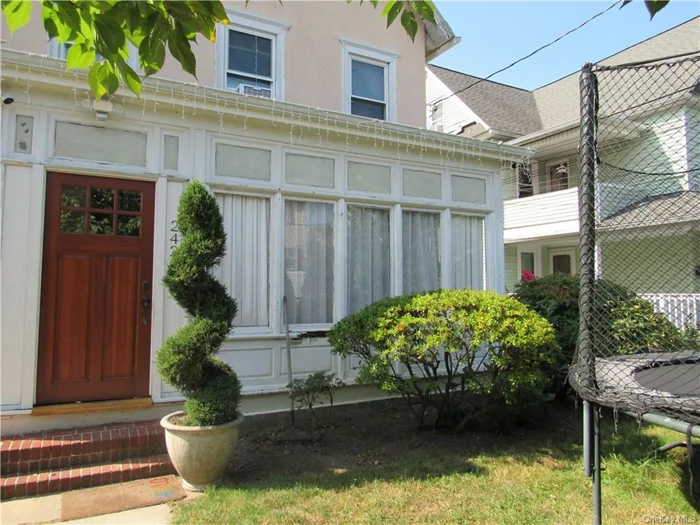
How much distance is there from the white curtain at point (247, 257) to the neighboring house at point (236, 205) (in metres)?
0.02

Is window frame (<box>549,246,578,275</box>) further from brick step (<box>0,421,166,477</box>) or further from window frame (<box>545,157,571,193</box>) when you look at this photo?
brick step (<box>0,421,166,477</box>)

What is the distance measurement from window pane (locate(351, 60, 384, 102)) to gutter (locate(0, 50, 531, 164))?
204 centimetres

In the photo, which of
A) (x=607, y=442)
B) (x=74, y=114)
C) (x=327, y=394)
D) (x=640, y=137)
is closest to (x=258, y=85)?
(x=74, y=114)

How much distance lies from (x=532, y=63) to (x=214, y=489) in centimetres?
814

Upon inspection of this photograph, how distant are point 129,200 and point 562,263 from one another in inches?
512

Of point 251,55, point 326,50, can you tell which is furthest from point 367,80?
point 251,55

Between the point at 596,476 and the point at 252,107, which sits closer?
the point at 596,476

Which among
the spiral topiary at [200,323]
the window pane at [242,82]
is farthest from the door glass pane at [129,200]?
the window pane at [242,82]

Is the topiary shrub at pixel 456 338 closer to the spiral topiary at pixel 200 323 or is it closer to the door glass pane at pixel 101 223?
the spiral topiary at pixel 200 323

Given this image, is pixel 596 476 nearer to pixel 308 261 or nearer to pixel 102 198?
pixel 308 261

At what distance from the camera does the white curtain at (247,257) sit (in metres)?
5.18

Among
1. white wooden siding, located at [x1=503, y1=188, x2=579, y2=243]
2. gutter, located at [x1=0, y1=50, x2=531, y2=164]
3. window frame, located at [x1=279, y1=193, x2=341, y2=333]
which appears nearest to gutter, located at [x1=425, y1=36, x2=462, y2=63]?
gutter, located at [x1=0, y1=50, x2=531, y2=164]

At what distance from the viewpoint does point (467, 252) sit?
21.8 feet

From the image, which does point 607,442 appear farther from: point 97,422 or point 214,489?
Answer: point 97,422
